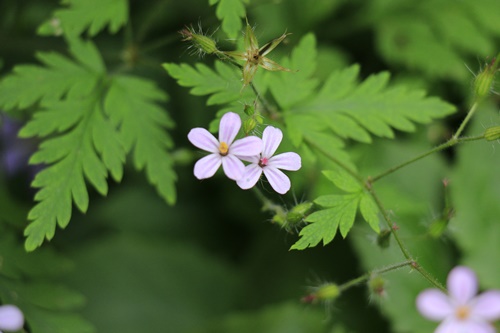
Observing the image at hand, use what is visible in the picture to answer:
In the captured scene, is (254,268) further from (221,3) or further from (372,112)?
(221,3)

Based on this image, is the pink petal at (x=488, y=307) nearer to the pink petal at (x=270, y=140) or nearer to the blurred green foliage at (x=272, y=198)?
the pink petal at (x=270, y=140)

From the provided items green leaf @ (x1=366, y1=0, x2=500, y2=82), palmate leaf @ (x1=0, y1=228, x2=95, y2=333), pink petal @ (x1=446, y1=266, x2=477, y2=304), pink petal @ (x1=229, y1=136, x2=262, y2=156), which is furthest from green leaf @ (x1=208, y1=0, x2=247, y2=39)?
green leaf @ (x1=366, y1=0, x2=500, y2=82)

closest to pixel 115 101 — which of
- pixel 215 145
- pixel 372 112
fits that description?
pixel 215 145

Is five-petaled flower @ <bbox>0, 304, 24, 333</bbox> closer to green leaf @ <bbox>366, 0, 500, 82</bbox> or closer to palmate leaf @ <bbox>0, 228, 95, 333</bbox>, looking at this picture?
palmate leaf @ <bbox>0, 228, 95, 333</bbox>

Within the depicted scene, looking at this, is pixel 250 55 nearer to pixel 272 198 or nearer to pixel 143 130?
pixel 143 130

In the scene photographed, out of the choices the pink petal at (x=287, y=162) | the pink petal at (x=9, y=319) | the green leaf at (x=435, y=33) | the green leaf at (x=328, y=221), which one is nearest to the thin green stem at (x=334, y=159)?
the green leaf at (x=328, y=221)

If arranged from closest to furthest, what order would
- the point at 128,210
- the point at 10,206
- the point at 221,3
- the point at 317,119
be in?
the point at 221,3, the point at 317,119, the point at 10,206, the point at 128,210
